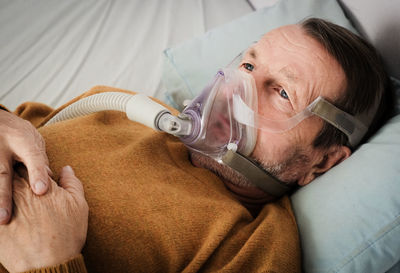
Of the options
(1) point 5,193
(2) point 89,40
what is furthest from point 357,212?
(2) point 89,40

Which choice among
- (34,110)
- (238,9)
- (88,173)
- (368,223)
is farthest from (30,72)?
(368,223)

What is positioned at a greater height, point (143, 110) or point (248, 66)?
point (248, 66)

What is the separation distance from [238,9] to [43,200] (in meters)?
1.80

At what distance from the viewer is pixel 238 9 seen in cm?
212

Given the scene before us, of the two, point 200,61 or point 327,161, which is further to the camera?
point 200,61

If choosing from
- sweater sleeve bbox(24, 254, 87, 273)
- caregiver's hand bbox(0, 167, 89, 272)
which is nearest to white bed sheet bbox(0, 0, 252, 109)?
caregiver's hand bbox(0, 167, 89, 272)

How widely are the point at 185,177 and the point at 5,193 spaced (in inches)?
22.1

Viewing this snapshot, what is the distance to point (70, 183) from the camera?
84 centimetres

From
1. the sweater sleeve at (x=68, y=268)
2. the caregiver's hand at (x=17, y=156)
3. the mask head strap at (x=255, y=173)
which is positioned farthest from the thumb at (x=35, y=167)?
the mask head strap at (x=255, y=173)

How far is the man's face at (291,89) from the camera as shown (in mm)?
1084

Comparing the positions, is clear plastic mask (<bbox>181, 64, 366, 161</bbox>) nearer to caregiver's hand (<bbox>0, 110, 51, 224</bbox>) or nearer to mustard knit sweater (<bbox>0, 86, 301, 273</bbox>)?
mustard knit sweater (<bbox>0, 86, 301, 273</bbox>)

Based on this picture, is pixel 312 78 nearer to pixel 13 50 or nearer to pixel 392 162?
pixel 392 162

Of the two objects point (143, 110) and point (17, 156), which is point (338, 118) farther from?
point (17, 156)

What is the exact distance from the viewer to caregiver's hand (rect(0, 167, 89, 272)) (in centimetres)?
68
